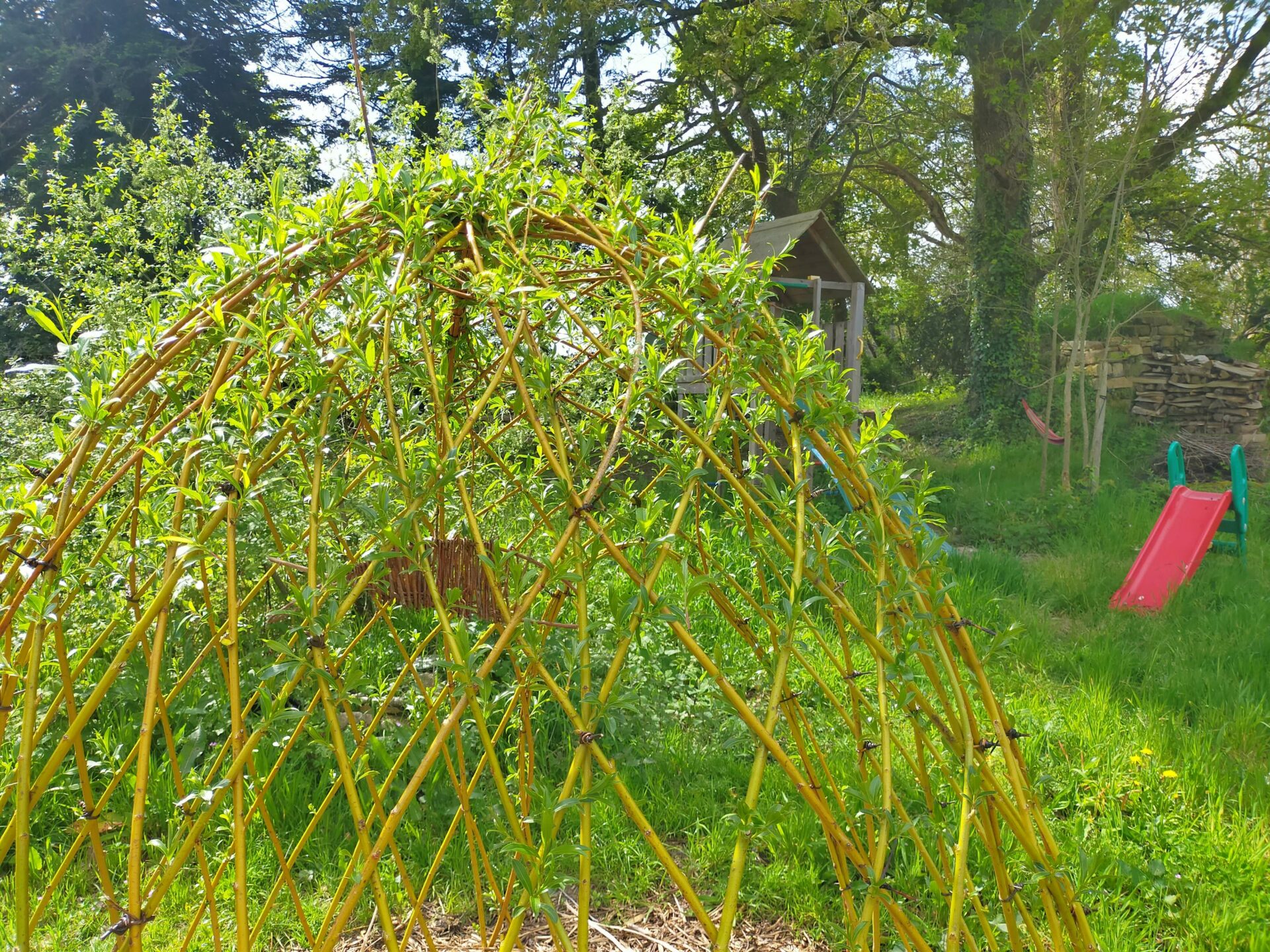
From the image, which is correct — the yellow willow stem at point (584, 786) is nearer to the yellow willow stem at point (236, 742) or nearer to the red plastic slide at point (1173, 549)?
the yellow willow stem at point (236, 742)

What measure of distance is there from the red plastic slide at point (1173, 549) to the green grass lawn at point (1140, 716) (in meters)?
0.11

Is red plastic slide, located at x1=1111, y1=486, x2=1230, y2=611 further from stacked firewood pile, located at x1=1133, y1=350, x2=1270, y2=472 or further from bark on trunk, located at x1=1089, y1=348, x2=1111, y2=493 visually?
stacked firewood pile, located at x1=1133, y1=350, x2=1270, y2=472

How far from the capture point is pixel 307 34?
17.0 meters

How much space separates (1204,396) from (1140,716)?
8533 mm

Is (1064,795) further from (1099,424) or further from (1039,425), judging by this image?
(1039,425)

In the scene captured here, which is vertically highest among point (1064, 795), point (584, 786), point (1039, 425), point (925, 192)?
point (925, 192)

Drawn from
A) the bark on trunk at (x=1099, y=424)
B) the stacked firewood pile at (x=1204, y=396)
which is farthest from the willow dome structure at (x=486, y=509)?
the stacked firewood pile at (x=1204, y=396)

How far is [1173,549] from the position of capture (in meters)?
5.60

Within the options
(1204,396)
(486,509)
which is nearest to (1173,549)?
(486,509)

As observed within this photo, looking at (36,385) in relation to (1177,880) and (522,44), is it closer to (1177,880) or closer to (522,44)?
(1177,880)

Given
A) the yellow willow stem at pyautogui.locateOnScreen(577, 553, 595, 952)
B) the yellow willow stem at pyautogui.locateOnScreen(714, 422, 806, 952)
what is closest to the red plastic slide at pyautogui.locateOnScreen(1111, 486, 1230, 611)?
the yellow willow stem at pyautogui.locateOnScreen(714, 422, 806, 952)

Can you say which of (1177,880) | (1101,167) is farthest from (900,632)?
(1101,167)

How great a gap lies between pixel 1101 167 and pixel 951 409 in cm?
470

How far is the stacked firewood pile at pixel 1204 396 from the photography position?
1002cm
